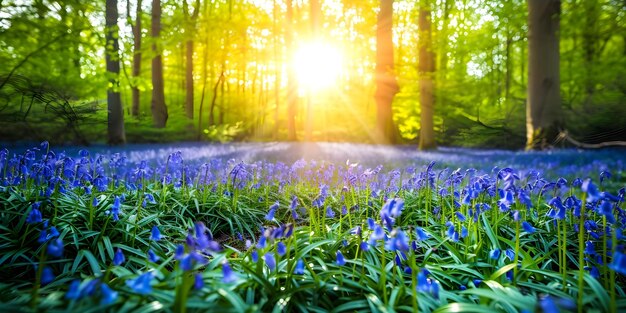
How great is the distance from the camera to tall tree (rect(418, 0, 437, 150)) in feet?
46.6

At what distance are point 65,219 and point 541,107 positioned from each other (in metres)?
9.22

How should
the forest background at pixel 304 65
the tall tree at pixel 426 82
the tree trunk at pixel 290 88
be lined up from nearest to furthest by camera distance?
1. the forest background at pixel 304 65
2. the tall tree at pixel 426 82
3. the tree trunk at pixel 290 88

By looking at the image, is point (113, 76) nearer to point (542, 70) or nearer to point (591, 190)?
point (591, 190)

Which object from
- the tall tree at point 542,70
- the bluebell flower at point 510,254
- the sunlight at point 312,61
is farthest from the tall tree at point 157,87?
the bluebell flower at point 510,254

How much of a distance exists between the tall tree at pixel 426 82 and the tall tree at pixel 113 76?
10518 mm

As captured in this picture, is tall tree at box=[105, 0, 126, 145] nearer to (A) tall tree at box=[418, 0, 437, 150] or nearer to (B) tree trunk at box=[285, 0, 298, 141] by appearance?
(A) tall tree at box=[418, 0, 437, 150]

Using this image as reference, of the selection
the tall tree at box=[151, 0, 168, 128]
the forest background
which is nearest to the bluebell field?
the forest background

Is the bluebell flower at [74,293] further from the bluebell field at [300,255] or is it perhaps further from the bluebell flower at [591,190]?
the bluebell flower at [591,190]

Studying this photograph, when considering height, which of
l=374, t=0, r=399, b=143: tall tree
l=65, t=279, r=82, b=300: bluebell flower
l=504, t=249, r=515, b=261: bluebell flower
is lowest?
l=504, t=249, r=515, b=261: bluebell flower

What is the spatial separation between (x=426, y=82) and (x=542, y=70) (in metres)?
6.44

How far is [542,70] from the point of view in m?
8.20

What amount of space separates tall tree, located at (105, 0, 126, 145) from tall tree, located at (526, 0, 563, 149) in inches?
359

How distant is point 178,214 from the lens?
361cm

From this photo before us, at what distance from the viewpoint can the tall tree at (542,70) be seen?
788 cm
